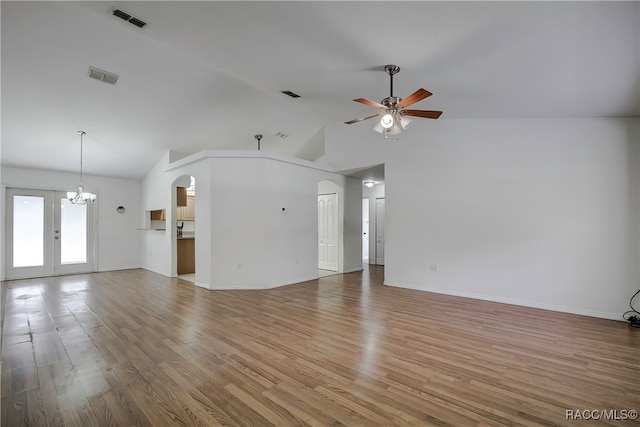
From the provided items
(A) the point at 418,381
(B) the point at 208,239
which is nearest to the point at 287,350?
(A) the point at 418,381

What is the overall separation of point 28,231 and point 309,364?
8.10 m

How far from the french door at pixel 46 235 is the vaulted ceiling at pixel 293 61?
1.45 meters

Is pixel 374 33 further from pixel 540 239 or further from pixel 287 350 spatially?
pixel 540 239

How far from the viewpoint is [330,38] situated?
3131 millimetres

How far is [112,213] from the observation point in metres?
7.92

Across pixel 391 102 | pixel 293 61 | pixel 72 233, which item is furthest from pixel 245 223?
pixel 72 233

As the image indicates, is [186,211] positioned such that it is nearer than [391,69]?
No

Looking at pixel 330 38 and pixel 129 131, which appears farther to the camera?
pixel 129 131

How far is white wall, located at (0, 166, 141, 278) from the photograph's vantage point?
281 inches

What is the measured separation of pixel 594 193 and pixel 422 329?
3.18 metres

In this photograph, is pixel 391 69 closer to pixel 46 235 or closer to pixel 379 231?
pixel 379 231

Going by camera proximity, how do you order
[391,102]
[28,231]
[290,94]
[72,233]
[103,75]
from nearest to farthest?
[391,102]
[103,75]
[290,94]
[28,231]
[72,233]

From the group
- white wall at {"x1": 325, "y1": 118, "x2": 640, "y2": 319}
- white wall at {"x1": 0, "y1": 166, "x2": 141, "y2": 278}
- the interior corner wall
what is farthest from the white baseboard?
white wall at {"x1": 0, "y1": 166, "x2": 141, "y2": 278}

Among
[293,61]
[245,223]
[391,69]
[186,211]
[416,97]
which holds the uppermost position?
[293,61]
